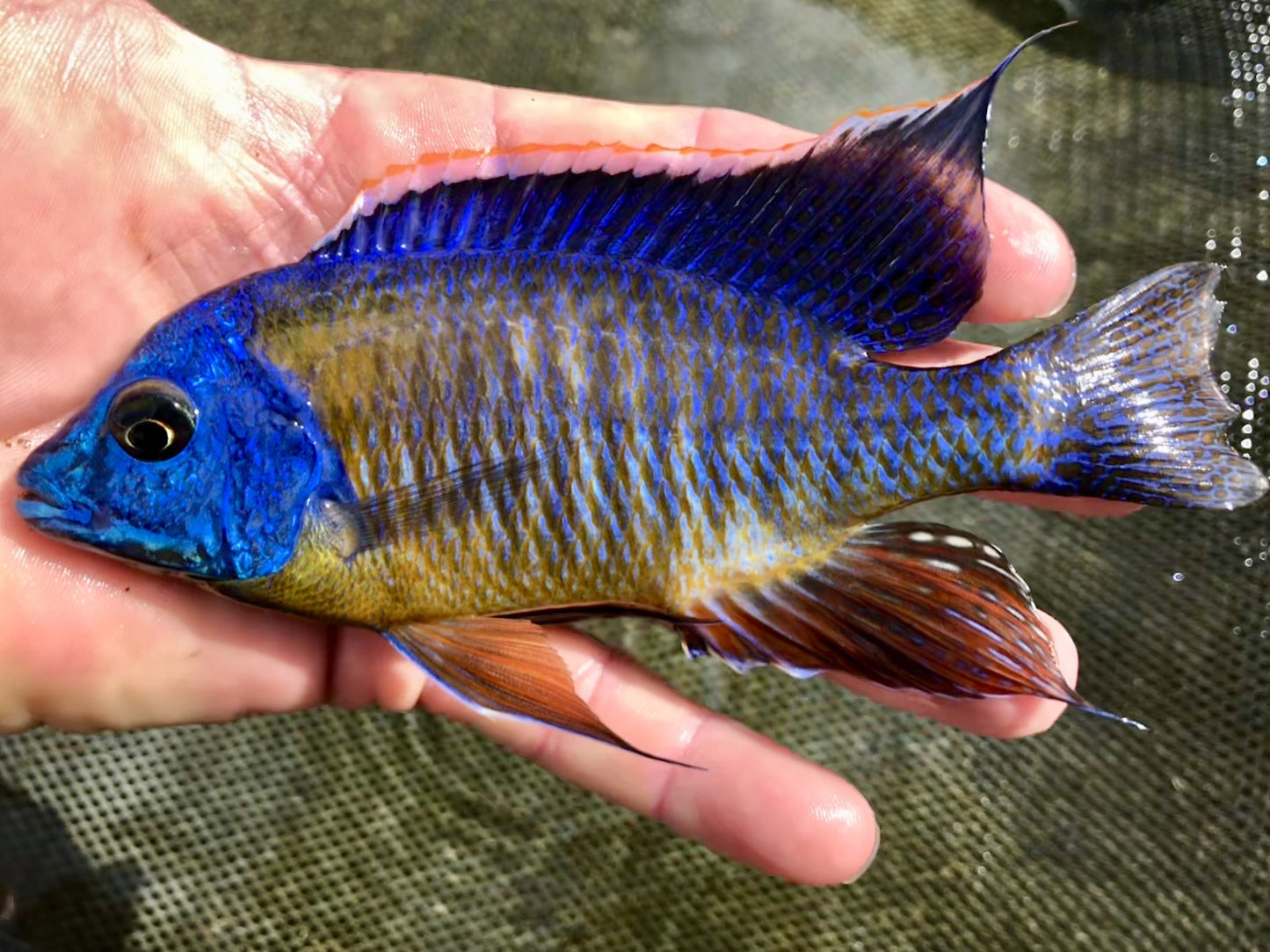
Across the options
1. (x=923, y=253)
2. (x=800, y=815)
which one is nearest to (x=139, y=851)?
(x=800, y=815)

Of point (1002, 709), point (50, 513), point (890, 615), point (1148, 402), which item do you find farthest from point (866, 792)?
point (50, 513)

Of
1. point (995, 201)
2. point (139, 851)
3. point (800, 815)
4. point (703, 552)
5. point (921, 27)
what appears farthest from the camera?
point (921, 27)

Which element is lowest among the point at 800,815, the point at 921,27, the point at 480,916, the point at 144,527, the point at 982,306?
the point at 480,916

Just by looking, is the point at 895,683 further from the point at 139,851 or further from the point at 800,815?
the point at 139,851

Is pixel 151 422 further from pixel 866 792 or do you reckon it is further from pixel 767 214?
pixel 866 792

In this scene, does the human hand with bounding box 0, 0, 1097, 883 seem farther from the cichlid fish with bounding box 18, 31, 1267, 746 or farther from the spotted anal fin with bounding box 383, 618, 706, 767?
the spotted anal fin with bounding box 383, 618, 706, 767

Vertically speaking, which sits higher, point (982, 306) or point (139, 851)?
point (982, 306)
